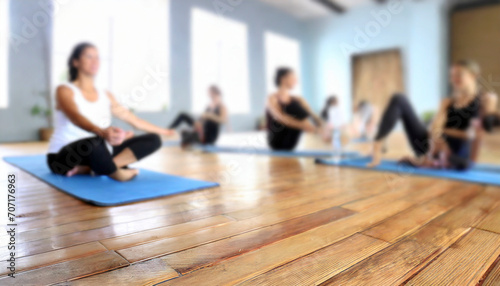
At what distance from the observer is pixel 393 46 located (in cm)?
724

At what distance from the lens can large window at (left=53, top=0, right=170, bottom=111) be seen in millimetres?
4254

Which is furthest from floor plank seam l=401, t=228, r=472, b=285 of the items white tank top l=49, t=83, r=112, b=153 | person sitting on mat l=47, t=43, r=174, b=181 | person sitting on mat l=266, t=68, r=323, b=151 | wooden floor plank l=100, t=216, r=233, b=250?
person sitting on mat l=266, t=68, r=323, b=151

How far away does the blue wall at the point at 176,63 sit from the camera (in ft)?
12.1

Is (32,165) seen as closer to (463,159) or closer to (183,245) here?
(183,245)

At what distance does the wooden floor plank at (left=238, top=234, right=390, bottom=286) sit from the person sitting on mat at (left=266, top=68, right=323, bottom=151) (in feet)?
7.15

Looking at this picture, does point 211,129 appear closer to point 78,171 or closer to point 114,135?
point 78,171

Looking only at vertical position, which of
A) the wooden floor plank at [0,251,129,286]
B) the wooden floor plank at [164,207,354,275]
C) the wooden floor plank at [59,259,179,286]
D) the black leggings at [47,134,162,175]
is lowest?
the wooden floor plank at [164,207,354,275]

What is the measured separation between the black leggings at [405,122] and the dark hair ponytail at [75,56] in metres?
1.76

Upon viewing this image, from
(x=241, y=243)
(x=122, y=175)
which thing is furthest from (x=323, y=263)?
(x=122, y=175)

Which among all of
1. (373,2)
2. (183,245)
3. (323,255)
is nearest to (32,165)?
(183,245)

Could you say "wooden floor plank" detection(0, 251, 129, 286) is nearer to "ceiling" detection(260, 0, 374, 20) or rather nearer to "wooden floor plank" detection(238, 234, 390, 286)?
"wooden floor plank" detection(238, 234, 390, 286)

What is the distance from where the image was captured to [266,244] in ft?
2.55

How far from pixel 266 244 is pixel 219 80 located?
13.8 feet

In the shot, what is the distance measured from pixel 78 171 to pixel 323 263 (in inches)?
61.0
